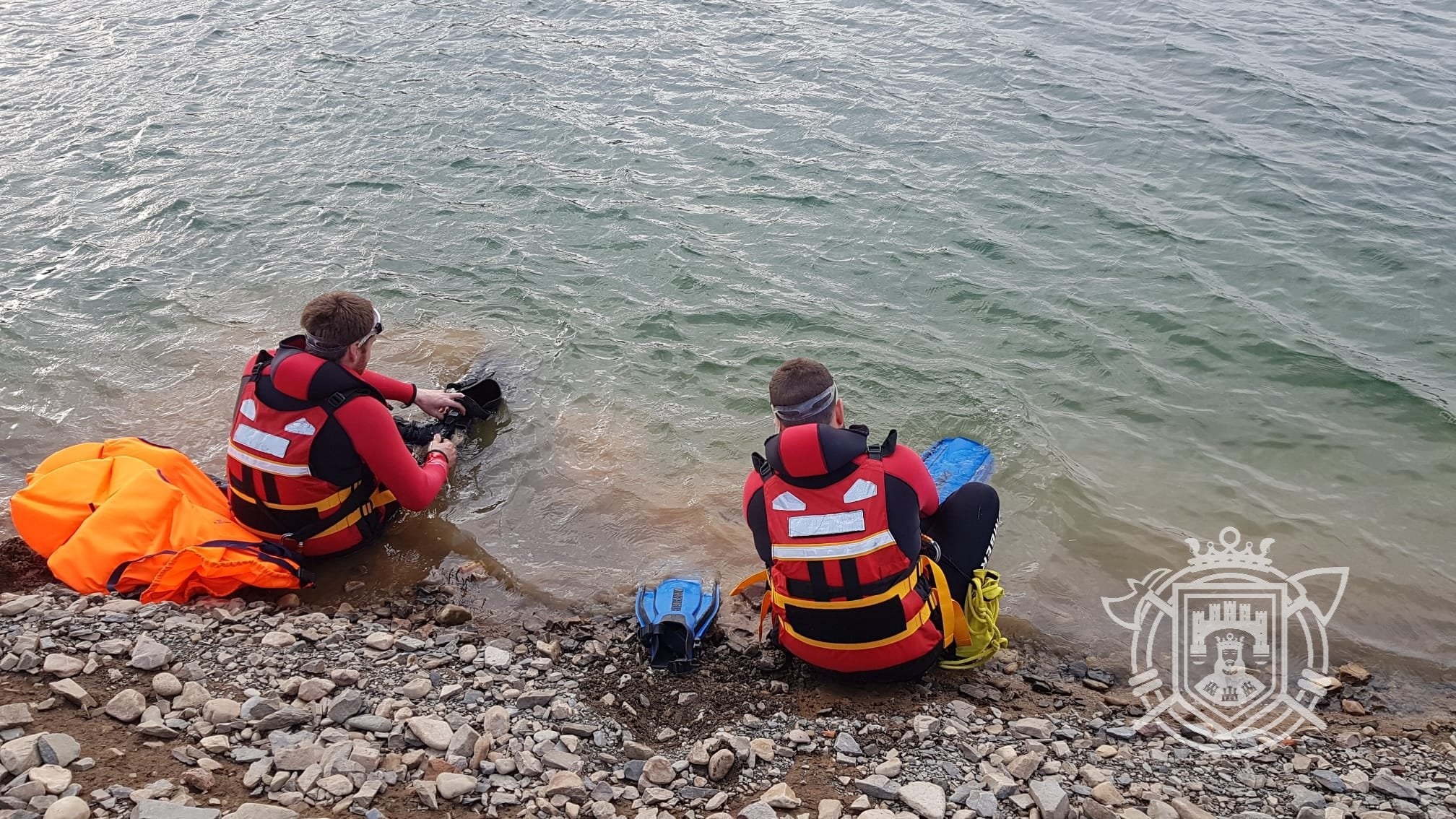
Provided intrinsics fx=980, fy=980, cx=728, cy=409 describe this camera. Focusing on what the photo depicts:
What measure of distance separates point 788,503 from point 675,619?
4.05 ft

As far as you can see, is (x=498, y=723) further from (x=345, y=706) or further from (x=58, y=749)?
(x=58, y=749)

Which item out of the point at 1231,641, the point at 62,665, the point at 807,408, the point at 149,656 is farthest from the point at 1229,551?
the point at 62,665

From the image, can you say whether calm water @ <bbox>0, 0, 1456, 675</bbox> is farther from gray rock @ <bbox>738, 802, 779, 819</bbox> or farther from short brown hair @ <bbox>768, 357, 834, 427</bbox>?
gray rock @ <bbox>738, 802, 779, 819</bbox>

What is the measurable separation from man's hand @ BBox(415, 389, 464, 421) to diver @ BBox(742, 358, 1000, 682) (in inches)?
138

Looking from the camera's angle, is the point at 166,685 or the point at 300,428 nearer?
the point at 166,685

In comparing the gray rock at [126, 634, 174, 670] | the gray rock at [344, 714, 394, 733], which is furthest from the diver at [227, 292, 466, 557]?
the gray rock at [344, 714, 394, 733]

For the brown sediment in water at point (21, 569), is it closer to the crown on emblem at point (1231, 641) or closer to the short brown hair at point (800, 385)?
the short brown hair at point (800, 385)

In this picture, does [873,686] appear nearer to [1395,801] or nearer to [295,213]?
[1395,801]

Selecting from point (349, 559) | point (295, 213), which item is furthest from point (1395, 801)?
point (295, 213)

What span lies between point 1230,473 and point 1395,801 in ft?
12.7

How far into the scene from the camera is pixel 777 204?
12727 mm

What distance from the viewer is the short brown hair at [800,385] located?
17.4 feet

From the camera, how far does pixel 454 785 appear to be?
4.30 meters

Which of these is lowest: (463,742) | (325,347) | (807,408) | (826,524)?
(463,742)
